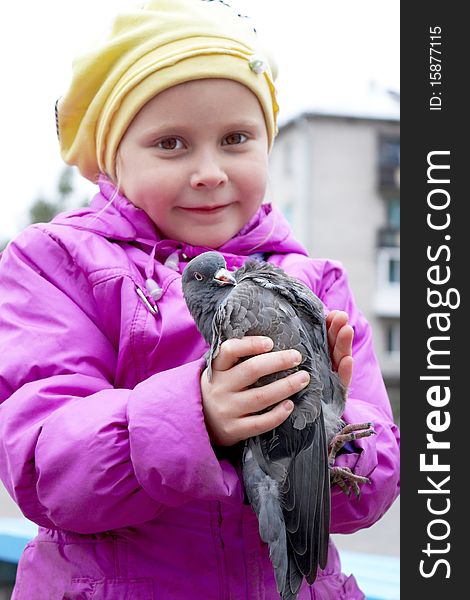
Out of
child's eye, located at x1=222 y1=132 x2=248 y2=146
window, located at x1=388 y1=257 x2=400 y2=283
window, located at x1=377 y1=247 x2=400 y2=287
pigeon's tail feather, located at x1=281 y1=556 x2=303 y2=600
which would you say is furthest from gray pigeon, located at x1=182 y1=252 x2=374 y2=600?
window, located at x1=388 y1=257 x2=400 y2=283

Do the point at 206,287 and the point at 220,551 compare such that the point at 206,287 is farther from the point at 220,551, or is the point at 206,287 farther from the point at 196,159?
the point at 220,551

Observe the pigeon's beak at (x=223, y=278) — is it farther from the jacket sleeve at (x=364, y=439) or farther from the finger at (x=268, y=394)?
the jacket sleeve at (x=364, y=439)

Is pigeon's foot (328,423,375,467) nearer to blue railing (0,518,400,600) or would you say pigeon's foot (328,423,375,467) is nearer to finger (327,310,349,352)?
finger (327,310,349,352)

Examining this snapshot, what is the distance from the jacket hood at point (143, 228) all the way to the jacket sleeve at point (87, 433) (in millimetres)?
245

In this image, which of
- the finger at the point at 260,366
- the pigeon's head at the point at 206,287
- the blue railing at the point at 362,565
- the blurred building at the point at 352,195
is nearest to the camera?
the finger at the point at 260,366

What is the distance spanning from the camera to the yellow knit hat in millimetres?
1891

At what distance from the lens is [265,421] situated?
152 centimetres

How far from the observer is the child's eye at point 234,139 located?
6.40 feet

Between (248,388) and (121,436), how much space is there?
0.27 meters

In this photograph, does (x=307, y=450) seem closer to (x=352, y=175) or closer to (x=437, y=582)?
(x=437, y=582)

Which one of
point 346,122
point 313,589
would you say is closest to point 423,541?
point 313,589

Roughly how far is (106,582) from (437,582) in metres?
0.85

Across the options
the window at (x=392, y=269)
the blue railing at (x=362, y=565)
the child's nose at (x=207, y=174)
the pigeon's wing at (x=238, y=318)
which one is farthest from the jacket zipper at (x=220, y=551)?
the window at (x=392, y=269)

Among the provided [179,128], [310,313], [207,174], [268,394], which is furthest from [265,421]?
[179,128]
